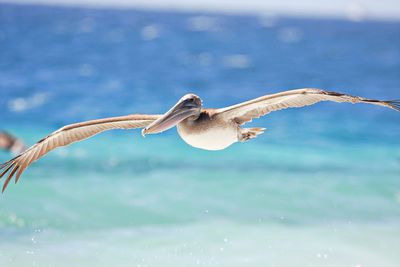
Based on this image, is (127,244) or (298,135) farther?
(298,135)

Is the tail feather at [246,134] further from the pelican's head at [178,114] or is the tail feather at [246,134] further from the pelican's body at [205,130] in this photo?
the pelican's head at [178,114]

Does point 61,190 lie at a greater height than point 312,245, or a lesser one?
greater

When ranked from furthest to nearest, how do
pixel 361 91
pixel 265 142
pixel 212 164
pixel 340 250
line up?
pixel 361 91 → pixel 265 142 → pixel 212 164 → pixel 340 250

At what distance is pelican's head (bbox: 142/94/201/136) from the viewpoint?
20.9 feet

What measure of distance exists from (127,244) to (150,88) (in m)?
19.4

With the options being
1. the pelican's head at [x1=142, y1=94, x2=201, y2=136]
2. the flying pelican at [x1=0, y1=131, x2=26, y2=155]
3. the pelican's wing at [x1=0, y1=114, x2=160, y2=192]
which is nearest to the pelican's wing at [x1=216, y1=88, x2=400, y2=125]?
the pelican's head at [x1=142, y1=94, x2=201, y2=136]

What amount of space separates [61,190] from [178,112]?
294 inches

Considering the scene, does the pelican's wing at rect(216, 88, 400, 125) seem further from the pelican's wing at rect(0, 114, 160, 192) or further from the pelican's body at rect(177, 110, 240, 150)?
the pelican's wing at rect(0, 114, 160, 192)

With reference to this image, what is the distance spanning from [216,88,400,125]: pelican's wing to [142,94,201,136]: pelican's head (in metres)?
0.26

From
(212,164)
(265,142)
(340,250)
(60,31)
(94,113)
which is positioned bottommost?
(340,250)

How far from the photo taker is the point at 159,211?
1234 centimetres

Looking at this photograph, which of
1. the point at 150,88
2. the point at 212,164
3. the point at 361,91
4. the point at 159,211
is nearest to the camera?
the point at 159,211

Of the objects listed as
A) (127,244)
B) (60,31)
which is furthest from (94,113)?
(60,31)

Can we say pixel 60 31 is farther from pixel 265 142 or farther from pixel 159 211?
pixel 159 211
